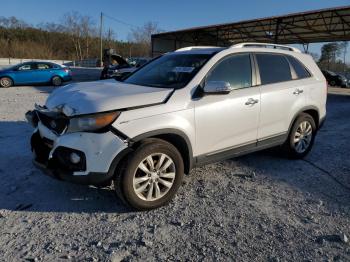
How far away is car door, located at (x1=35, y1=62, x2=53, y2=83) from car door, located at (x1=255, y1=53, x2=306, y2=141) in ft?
50.7

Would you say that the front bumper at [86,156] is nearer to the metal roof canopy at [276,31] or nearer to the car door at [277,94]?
the car door at [277,94]

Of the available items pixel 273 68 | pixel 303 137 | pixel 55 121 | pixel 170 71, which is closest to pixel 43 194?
pixel 55 121

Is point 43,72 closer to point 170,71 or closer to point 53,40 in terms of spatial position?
point 170,71

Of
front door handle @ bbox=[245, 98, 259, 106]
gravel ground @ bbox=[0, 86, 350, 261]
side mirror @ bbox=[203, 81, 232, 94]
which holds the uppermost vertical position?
side mirror @ bbox=[203, 81, 232, 94]

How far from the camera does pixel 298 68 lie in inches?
208

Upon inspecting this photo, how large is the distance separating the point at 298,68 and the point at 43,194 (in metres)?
4.14

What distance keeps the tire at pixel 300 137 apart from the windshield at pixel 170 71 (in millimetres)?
1991

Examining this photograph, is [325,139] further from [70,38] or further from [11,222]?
[70,38]

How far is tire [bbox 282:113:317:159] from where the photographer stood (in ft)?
17.2

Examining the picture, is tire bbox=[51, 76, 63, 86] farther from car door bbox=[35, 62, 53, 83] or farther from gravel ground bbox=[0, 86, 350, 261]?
gravel ground bbox=[0, 86, 350, 261]

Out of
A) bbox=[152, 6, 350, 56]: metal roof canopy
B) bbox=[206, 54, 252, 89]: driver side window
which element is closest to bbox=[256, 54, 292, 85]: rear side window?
bbox=[206, 54, 252, 89]: driver side window

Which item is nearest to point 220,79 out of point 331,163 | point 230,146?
point 230,146

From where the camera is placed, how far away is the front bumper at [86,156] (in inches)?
127

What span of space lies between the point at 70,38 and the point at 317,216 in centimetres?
6345
